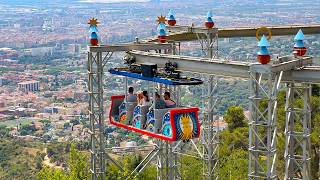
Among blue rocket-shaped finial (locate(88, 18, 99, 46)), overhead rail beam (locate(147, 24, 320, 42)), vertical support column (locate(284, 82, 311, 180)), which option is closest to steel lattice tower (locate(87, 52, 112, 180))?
blue rocket-shaped finial (locate(88, 18, 99, 46))

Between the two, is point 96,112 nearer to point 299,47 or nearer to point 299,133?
point 299,133

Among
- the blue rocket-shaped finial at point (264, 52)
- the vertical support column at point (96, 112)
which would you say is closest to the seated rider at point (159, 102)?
the vertical support column at point (96, 112)

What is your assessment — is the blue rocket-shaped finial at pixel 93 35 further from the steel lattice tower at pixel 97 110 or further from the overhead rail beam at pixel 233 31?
the overhead rail beam at pixel 233 31

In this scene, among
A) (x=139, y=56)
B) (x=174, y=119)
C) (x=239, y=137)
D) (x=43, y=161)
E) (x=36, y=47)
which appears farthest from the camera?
(x=36, y=47)

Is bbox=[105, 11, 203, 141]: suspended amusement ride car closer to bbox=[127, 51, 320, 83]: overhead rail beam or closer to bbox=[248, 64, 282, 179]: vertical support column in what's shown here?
bbox=[127, 51, 320, 83]: overhead rail beam

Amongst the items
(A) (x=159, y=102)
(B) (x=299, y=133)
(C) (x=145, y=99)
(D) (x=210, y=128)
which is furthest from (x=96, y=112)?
(B) (x=299, y=133)

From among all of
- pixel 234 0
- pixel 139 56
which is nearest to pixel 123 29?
pixel 234 0

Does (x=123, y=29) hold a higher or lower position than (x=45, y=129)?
higher

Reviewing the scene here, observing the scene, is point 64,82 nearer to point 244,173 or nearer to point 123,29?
point 123,29
